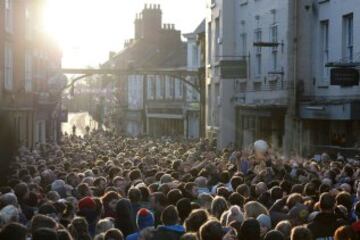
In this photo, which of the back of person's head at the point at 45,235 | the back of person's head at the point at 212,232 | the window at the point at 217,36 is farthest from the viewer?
the window at the point at 217,36

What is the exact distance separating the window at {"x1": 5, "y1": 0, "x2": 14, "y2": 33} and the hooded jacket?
25907mm

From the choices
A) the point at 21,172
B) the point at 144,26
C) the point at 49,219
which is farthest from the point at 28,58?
the point at 144,26

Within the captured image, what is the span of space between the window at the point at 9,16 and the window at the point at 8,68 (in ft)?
2.40

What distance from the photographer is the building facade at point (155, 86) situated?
64.1 m

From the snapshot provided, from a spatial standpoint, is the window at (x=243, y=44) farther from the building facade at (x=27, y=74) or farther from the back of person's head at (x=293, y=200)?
the back of person's head at (x=293, y=200)

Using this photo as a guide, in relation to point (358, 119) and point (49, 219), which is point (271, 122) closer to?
point (358, 119)

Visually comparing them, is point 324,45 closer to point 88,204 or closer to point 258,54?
point 258,54

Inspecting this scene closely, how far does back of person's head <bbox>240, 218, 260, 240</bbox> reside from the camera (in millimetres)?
8758

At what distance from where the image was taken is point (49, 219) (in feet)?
30.6

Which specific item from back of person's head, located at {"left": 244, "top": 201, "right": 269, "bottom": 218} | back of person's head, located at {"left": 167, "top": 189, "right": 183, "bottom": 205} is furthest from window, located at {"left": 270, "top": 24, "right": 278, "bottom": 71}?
back of person's head, located at {"left": 244, "top": 201, "right": 269, "bottom": 218}

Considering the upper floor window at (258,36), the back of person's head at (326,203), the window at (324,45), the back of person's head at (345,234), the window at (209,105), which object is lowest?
the back of person's head at (345,234)

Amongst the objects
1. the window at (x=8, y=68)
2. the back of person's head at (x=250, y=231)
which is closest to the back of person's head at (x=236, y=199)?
the back of person's head at (x=250, y=231)

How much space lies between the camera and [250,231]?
8.77 meters

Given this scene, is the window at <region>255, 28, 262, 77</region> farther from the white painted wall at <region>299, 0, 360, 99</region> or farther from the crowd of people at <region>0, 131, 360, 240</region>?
the crowd of people at <region>0, 131, 360, 240</region>
